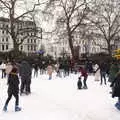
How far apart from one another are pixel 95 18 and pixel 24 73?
123 feet

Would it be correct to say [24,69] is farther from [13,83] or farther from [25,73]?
[13,83]

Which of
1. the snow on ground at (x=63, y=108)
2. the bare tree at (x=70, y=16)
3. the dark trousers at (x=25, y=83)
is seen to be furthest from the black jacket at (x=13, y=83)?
the bare tree at (x=70, y=16)

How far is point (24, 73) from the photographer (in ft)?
56.7

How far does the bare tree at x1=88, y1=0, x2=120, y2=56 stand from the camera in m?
49.4

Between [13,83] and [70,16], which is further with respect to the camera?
[70,16]

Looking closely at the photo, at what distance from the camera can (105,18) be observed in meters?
57.7

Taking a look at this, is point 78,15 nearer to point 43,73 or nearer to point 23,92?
point 43,73

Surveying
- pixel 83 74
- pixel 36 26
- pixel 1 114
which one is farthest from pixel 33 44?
pixel 1 114

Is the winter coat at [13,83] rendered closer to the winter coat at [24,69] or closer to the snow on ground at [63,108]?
the snow on ground at [63,108]

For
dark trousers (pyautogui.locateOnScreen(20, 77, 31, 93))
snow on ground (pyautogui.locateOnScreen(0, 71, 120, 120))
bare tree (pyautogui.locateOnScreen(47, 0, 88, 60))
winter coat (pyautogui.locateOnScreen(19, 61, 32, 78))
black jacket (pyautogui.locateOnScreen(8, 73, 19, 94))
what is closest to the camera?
snow on ground (pyautogui.locateOnScreen(0, 71, 120, 120))

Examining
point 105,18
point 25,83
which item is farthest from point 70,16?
point 25,83

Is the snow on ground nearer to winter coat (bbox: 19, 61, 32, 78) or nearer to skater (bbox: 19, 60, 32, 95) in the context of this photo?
skater (bbox: 19, 60, 32, 95)

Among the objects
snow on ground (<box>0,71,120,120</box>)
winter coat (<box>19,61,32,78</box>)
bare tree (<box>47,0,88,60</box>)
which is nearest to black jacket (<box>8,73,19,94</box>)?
snow on ground (<box>0,71,120,120</box>)

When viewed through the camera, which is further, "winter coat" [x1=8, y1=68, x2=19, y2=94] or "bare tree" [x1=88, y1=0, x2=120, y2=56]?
"bare tree" [x1=88, y1=0, x2=120, y2=56]
